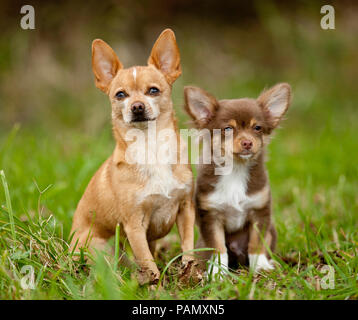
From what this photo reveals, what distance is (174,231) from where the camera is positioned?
192 inches

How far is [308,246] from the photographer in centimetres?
348

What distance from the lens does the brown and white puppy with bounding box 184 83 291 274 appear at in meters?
3.47

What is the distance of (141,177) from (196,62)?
7.14m

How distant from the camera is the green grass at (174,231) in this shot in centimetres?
279

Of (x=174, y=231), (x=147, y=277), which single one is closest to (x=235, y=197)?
(x=147, y=277)

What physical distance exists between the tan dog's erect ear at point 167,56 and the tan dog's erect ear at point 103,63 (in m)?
0.28

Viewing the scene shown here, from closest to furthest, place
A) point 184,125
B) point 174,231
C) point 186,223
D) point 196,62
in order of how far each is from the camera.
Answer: point 186,223 < point 184,125 < point 174,231 < point 196,62

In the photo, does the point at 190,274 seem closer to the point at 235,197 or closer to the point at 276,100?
the point at 235,197

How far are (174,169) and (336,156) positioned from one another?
3510mm

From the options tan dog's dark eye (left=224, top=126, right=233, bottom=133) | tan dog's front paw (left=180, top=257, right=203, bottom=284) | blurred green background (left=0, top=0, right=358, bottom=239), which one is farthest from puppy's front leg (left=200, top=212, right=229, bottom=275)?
blurred green background (left=0, top=0, right=358, bottom=239)

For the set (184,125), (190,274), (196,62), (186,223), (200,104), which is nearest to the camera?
(190,274)

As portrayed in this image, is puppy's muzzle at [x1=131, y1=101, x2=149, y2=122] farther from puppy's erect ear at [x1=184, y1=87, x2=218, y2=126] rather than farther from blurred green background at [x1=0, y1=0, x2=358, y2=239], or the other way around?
blurred green background at [x1=0, y1=0, x2=358, y2=239]

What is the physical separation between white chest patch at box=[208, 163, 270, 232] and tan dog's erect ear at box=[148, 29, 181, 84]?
0.84 meters
